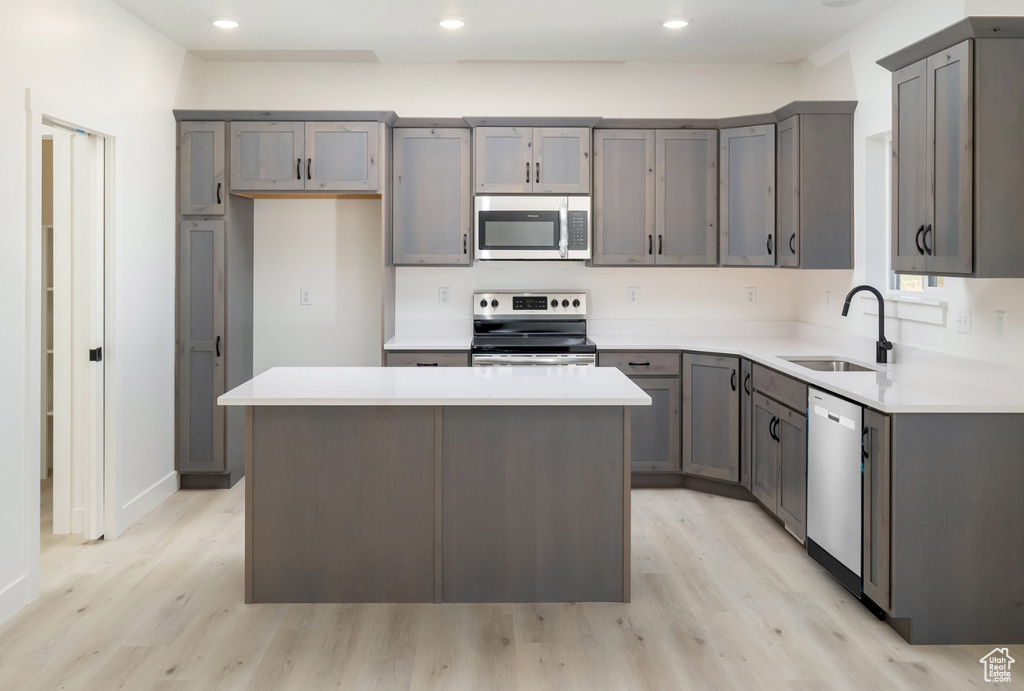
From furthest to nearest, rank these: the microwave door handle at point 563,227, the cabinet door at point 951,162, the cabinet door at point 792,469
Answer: the microwave door handle at point 563,227 → the cabinet door at point 792,469 → the cabinet door at point 951,162

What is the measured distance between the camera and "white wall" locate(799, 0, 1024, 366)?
321 centimetres

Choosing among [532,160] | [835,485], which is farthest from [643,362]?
[835,485]

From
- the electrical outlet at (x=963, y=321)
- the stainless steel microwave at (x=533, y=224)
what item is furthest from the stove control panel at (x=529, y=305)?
the electrical outlet at (x=963, y=321)

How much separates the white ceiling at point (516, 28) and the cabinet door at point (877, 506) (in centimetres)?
223

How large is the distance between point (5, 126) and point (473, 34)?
2.41 meters

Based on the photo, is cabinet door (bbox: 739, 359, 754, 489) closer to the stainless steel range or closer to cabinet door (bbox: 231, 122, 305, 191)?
the stainless steel range

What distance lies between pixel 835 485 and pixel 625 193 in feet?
7.63

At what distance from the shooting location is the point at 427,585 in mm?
3080

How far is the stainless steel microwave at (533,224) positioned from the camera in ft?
15.8

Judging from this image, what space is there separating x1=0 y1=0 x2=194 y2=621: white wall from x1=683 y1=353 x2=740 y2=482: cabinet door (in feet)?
9.66

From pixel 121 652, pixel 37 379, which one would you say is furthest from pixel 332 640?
pixel 37 379

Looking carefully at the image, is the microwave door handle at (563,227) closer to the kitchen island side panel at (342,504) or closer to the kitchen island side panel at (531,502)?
the kitchen island side panel at (531,502)

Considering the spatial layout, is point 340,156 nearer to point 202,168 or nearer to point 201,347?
point 202,168

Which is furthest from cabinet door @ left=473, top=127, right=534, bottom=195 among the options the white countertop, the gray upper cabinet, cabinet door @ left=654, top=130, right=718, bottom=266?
the white countertop
